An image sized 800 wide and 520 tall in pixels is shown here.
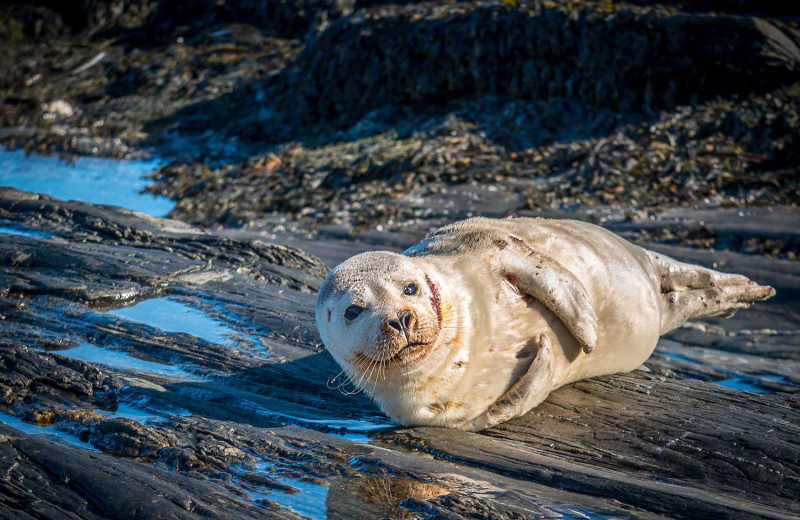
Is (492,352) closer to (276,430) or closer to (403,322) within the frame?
(403,322)

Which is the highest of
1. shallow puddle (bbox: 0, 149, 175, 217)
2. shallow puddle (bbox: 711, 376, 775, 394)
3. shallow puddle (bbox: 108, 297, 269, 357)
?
shallow puddle (bbox: 108, 297, 269, 357)

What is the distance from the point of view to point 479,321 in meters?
3.75

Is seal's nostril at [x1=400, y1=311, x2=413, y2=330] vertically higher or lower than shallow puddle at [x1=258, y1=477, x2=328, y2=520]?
higher

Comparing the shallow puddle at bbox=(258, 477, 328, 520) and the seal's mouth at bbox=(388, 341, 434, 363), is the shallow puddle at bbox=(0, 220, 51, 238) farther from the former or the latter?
the shallow puddle at bbox=(258, 477, 328, 520)

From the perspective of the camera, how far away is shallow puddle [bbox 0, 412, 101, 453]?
305 centimetres

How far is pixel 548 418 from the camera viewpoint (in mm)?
3924

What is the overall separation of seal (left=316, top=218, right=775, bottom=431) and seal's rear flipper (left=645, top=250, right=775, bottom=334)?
711 millimetres

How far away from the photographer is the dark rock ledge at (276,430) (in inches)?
108

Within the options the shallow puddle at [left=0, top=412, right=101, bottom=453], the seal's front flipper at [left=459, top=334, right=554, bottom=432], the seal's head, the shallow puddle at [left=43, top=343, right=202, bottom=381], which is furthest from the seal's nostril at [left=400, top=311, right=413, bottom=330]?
the shallow puddle at [left=43, top=343, right=202, bottom=381]

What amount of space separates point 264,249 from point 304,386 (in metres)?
2.51

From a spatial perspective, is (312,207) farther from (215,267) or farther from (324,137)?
(215,267)

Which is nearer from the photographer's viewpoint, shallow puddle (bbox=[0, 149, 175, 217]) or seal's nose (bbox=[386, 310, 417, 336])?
seal's nose (bbox=[386, 310, 417, 336])

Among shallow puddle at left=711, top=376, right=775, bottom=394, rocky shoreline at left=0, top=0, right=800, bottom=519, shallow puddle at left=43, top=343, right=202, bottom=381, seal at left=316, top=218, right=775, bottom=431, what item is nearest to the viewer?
rocky shoreline at left=0, top=0, right=800, bottom=519

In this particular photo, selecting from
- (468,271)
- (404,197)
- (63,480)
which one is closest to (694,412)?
(468,271)
